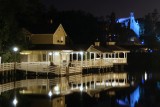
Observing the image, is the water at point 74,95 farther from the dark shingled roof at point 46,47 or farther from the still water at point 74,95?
the dark shingled roof at point 46,47

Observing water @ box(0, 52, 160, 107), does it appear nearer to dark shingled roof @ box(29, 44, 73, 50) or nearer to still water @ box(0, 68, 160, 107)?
still water @ box(0, 68, 160, 107)

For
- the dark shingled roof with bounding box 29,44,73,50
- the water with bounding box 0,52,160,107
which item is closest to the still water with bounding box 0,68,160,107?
the water with bounding box 0,52,160,107

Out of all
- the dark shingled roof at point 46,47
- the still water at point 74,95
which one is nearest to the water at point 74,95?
the still water at point 74,95

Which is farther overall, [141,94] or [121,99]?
[141,94]

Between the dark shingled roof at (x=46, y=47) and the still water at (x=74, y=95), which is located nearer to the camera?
the still water at (x=74, y=95)

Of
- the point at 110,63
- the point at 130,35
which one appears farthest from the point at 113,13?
the point at 110,63

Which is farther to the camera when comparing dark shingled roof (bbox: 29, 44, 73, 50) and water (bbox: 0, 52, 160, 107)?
dark shingled roof (bbox: 29, 44, 73, 50)

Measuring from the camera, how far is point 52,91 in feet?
104

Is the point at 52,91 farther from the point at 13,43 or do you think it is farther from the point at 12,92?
the point at 13,43

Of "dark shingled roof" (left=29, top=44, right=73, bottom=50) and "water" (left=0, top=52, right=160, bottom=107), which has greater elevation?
"dark shingled roof" (left=29, top=44, right=73, bottom=50)

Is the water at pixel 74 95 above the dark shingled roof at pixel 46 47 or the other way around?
the other way around

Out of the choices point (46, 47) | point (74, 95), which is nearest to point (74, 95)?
point (74, 95)

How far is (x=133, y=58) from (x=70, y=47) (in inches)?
1263

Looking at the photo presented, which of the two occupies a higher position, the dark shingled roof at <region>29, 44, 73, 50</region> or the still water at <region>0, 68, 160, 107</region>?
the dark shingled roof at <region>29, 44, 73, 50</region>
